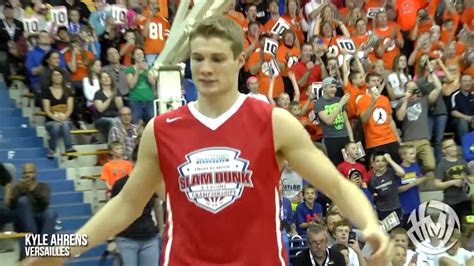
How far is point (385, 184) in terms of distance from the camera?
40.5 feet

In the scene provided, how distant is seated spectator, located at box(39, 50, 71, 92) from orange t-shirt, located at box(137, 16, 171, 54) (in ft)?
5.14

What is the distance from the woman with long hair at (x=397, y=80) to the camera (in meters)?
14.6

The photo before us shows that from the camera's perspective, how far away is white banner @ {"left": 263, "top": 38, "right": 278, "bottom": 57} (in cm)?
1445

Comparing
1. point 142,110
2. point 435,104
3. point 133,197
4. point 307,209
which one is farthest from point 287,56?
point 133,197

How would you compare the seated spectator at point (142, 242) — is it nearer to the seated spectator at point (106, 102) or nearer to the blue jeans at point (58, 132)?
the blue jeans at point (58, 132)

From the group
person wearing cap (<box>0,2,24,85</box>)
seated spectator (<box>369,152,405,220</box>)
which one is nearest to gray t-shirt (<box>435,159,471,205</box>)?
seated spectator (<box>369,152,405,220</box>)

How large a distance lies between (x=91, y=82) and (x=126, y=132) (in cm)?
135

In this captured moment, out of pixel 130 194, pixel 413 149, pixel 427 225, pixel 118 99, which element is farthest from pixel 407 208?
pixel 130 194

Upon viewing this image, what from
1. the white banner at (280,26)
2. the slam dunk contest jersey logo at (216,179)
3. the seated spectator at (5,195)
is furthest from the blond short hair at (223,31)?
the white banner at (280,26)

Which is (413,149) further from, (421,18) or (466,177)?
(421,18)

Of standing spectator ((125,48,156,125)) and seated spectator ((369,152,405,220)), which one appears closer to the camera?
seated spectator ((369,152,405,220))

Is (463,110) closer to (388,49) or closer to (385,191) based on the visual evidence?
(388,49)

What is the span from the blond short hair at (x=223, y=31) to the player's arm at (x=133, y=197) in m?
0.48

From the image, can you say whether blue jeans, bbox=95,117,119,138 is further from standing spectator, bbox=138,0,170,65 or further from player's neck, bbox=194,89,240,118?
player's neck, bbox=194,89,240,118
